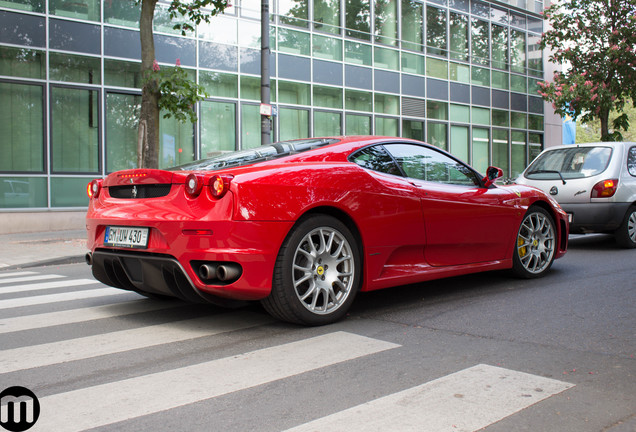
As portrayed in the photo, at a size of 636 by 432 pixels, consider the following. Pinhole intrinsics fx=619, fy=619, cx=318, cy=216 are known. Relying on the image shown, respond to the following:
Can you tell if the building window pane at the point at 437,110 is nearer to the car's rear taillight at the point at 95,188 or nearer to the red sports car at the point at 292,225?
the red sports car at the point at 292,225

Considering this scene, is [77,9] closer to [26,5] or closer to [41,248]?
[26,5]

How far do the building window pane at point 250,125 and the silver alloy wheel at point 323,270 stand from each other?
14620mm

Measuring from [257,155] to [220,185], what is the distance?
2.53ft

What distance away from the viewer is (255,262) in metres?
4.05

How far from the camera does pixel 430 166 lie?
559 cm

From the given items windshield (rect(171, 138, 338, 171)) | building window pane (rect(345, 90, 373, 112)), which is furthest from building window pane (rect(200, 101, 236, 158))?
windshield (rect(171, 138, 338, 171))

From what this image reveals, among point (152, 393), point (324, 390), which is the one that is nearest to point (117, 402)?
point (152, 393)

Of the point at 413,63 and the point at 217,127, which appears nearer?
the point at 217,127

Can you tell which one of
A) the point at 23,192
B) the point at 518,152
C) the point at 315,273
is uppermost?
the point at 518,152

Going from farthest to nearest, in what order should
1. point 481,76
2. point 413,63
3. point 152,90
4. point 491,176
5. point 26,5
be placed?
point 481,76 → point 413,63 → point 26,5 → point 152,90 → point 491,176

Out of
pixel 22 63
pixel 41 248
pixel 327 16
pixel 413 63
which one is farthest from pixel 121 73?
pixel 413 63

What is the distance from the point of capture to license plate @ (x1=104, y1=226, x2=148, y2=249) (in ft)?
14.2

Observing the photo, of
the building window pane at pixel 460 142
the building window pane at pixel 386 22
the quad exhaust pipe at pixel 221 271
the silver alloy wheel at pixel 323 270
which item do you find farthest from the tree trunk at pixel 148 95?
the building window pane at pixel 460 142

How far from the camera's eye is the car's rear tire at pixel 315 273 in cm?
422
